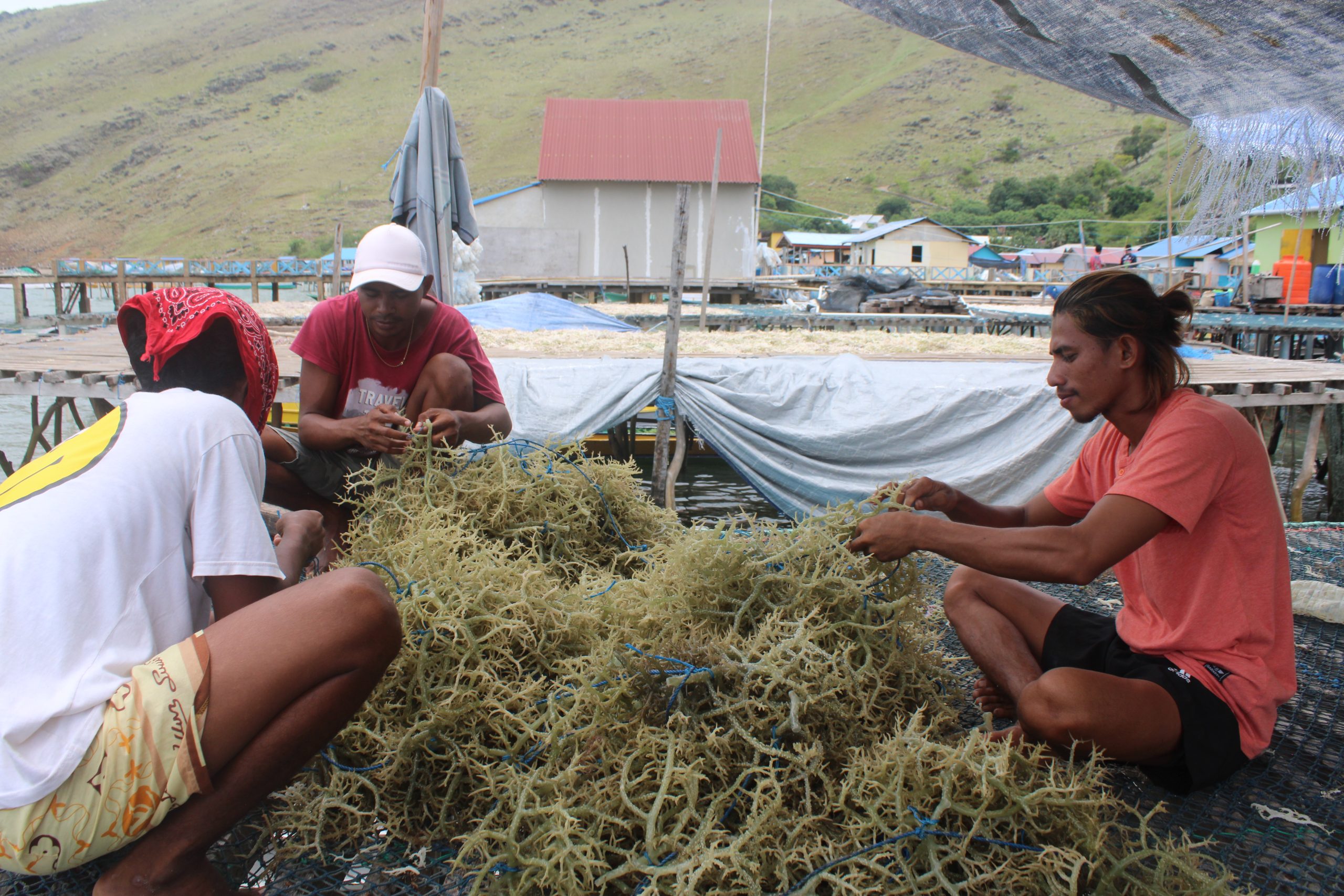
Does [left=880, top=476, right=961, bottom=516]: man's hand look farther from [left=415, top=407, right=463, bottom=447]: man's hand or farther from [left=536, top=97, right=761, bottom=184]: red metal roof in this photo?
[left=536, top=97, right=761, bottom=184]: red metal roof

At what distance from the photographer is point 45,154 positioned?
71.9m

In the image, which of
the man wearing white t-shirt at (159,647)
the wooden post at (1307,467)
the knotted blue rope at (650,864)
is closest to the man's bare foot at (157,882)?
the man wearing white t-shirt at (159,647)

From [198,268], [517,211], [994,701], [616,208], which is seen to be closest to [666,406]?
[994,701]

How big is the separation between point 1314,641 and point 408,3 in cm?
11556

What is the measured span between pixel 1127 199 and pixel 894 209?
55.5ft

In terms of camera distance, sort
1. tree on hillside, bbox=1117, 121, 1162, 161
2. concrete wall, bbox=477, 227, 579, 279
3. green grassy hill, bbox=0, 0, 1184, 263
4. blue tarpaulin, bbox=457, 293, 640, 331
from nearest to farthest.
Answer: blue tarpaulin, bbox=457, 293, 640, 331
concrete wall, bbox=477, 227, 579, 279
tree on hillside, bbox=1117, 121, 1162, 161
green grassy hill, bbox=0, 0, 1184, 263

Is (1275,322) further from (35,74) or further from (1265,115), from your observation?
(35,74)

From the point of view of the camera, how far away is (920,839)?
1.49 m

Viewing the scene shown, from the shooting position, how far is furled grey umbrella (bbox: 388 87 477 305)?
5754mm

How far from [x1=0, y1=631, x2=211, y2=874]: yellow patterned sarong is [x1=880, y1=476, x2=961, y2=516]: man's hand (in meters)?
1.52

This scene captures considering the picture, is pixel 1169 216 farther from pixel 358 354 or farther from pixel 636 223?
pixel 636 223

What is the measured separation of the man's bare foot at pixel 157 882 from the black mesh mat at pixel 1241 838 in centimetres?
23

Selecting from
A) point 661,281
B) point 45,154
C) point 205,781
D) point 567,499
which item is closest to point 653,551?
point 567,499

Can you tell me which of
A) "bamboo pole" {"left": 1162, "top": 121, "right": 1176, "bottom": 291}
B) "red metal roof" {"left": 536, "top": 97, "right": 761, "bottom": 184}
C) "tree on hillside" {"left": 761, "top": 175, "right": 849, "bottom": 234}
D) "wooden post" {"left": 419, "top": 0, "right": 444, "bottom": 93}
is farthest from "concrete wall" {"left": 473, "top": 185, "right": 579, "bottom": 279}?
"tree on hillside" {"left": 761, "top": 175, "right": 849, "bottom": 234}
